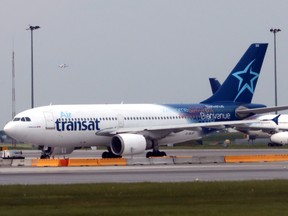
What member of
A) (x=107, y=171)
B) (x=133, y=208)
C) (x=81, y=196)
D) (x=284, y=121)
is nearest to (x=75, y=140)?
(x=107, y=171)

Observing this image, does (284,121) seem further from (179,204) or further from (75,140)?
(179,204)

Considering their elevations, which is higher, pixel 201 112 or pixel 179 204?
pixel 201 112

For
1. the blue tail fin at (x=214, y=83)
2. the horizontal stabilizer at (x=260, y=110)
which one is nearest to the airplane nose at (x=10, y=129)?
the horizontal stabilizer at (x=260, y=110)

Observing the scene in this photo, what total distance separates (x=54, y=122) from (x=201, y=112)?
1116 centimetres

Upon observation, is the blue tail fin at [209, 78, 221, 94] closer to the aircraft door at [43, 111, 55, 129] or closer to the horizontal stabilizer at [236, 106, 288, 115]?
the horizontal stabilizer at [236, 106, 288, 115]

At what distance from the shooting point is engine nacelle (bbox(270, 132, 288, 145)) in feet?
334

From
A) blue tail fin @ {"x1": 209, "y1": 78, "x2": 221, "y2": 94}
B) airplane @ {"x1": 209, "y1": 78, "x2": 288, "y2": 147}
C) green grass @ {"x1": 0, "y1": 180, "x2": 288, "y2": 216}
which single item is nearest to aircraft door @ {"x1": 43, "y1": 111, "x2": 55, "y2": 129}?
green grass @ {"x1": 0, "y1": 180, "x2": 288, "y2": 216}

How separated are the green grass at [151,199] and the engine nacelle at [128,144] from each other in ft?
88.8

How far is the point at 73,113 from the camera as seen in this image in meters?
66.4

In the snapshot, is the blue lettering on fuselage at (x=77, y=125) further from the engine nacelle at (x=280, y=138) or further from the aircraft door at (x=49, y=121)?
the engine nacelle at (x=280, y=138)

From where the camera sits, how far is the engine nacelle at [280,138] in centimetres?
10194

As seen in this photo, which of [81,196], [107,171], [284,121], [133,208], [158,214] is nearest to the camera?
[158,214]

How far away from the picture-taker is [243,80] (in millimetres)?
73875

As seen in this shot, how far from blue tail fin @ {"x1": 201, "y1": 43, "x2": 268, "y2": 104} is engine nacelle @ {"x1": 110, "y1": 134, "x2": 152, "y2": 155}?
9815 mm
